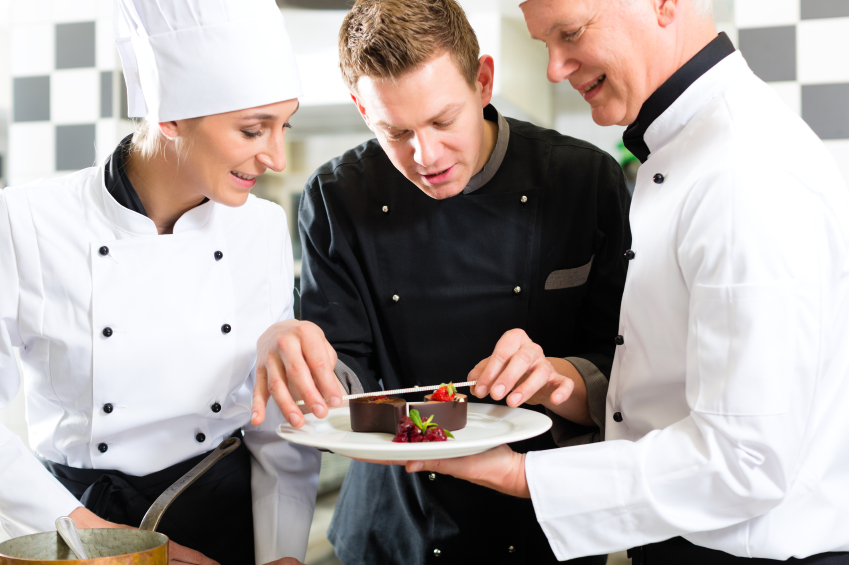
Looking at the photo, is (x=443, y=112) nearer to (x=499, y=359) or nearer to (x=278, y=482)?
(x=499, y=359)

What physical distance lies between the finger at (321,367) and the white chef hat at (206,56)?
47 centimetres

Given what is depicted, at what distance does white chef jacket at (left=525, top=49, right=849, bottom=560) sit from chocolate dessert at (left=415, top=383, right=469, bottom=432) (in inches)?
7.2

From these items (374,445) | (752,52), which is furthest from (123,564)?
(752,52)

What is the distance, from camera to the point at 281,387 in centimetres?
127

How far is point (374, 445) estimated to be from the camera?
1037mm

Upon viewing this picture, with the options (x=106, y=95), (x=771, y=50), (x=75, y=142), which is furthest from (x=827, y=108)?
(x=75, y=142)

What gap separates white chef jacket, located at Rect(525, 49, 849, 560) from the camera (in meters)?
0.99

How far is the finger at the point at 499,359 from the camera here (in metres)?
1.31

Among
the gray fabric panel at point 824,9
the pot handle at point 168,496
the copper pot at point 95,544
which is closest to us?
the copper pot at point 95,544

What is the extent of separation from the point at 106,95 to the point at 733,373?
9.53ft

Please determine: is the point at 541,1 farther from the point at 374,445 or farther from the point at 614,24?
the point at 374,445

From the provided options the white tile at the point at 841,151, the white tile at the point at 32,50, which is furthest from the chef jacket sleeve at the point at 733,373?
the white tile at the point at 32,50

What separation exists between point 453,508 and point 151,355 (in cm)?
80

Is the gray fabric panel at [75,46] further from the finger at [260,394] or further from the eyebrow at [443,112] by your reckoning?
the finger at [260,394]
